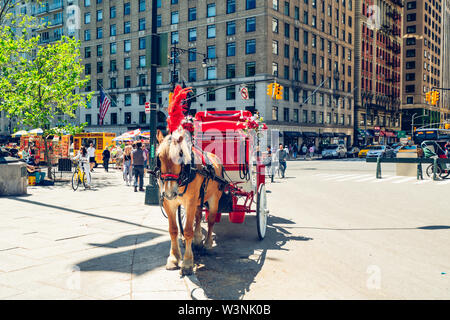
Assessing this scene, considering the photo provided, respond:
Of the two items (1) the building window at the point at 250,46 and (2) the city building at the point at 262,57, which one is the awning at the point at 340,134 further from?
(1) the building window at the point at 250,46

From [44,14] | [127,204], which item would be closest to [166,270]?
[127,204]

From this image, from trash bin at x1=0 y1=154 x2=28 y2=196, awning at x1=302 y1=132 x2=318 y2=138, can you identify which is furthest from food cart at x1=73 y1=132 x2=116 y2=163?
awning at x1=302 y1=132 x2=318 y2=138

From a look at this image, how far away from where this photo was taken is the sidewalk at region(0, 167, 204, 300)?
191 inches

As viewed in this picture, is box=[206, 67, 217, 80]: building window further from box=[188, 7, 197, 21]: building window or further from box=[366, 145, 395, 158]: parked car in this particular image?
box=[366, 145, 395, 158]: parked car

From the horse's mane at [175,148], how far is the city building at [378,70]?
6459cm

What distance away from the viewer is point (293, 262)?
20.6ft

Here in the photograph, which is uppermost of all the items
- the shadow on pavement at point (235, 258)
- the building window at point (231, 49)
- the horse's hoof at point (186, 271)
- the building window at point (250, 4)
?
the building window at point (250, 4)

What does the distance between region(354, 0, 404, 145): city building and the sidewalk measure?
61.6 meters

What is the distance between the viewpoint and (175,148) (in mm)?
5250

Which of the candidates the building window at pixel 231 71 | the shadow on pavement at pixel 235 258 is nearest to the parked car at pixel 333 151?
the building window at pixel 231 71

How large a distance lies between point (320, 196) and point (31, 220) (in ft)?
30.7

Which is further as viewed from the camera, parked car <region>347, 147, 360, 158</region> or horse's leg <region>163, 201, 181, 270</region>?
parked car <region>347, 147, 360, 158</region>

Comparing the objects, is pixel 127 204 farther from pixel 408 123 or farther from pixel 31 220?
pixel 408 123

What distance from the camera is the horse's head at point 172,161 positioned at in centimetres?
514
